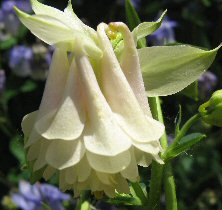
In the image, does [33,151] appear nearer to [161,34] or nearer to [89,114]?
[89,114]

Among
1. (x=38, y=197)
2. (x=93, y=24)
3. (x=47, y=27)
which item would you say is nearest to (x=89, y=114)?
(x=47, y=27)

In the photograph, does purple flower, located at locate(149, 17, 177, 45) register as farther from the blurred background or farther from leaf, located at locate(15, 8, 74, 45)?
leaf, located at locate(15, 8, 74, 45)

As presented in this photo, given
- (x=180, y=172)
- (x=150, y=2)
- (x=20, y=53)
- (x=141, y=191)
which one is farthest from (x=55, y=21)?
(x=150, y=2)

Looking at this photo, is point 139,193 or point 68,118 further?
point 139,193

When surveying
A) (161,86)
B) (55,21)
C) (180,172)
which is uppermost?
(55,21)

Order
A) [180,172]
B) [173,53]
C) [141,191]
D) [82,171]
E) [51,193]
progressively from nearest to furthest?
1. [82,171]
2. [173,53]
3. [141,191]
4. [51,193]
5. [180,172]

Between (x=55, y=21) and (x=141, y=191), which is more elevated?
(x=55, y=21)

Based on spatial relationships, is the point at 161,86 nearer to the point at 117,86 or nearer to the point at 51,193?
the point at 117,86
